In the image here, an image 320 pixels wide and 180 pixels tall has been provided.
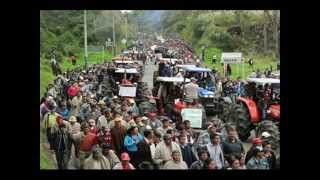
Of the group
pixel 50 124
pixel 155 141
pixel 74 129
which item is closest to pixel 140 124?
pixel 155 141

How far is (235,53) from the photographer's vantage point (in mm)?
7492

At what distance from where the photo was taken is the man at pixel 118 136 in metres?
7.35

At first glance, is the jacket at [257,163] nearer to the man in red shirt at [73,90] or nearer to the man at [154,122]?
the man at [154,122]

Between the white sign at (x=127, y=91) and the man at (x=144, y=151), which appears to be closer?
the man at (x=144, y=151)

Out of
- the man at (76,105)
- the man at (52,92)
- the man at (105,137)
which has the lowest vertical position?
the man at (105,137)

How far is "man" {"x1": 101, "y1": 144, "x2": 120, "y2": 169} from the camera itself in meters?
7.35

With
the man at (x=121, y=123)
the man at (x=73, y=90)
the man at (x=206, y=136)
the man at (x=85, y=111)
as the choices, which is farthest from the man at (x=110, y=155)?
the man at (x=206, y=136)

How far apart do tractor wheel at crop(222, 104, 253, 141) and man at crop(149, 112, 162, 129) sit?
2.62 ft

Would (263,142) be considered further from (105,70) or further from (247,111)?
(105,70)

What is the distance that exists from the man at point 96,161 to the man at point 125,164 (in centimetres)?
13

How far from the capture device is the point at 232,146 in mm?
7352
